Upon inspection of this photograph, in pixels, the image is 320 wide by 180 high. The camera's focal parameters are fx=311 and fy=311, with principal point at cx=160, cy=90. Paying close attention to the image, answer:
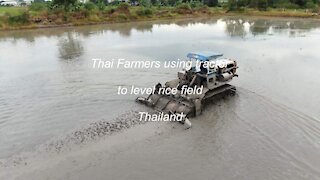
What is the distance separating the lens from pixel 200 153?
1059 centimetres

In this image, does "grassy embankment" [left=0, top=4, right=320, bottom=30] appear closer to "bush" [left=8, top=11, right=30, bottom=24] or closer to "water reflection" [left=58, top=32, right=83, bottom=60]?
"bush" [left=8, top=11, right=30, bottom=24]

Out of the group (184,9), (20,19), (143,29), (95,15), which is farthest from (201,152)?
(184,9)

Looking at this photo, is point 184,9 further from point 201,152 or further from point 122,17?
point 201,152

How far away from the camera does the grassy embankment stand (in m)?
40.2

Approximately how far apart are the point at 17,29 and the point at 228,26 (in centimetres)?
2674

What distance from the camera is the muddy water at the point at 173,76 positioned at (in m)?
11.0

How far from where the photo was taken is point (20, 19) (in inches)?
1577

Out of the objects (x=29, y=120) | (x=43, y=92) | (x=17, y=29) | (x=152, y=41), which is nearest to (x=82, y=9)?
(x=17, y=29)

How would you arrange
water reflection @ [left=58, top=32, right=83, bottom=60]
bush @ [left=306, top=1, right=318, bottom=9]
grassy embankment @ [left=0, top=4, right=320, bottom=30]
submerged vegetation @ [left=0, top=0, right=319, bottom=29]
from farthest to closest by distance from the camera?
bush @ [left=306, top=1, right=318, bottom=9] → submerged vegetation @ [left=0, top=0, right=319, bottom=29] → grassy embankment @ [left=0, top=4, right=320, bottom=30] → water reflection @ [left=58, top=32, right=83, bottom=60]

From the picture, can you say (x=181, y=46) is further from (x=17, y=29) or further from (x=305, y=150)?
(x=17, y=29)

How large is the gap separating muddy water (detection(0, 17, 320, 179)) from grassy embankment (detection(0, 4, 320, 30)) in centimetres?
933

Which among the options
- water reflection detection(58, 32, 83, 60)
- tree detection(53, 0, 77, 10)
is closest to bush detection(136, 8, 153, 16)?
tree detection(53, 0, 77, 10)

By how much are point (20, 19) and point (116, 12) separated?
13.9 metres

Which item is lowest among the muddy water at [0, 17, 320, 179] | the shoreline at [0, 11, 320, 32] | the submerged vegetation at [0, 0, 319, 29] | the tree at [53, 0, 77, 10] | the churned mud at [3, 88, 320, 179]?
the churned mud at [3, 88, 320, 179]
